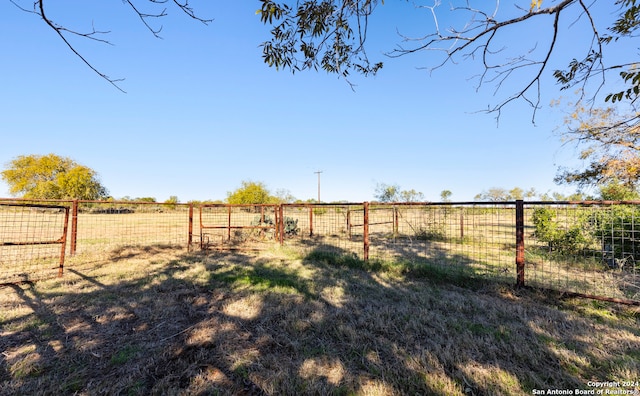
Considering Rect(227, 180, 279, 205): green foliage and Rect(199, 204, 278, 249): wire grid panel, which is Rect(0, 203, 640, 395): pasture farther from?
Rect(227, 180, 279, 205): green foliage

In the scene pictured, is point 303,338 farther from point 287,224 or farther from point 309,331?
point 287,224

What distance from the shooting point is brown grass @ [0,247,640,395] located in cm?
215

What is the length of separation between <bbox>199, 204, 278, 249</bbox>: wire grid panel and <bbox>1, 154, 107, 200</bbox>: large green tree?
1632 inches

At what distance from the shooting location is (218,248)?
27.2 ft

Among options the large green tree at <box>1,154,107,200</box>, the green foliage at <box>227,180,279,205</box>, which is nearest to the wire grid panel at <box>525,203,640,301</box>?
the green foliage at <box>227,180,279,205</box>

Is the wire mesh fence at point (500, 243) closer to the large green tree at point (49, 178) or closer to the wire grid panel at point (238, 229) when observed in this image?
the wire grid panel at point (238, 229)

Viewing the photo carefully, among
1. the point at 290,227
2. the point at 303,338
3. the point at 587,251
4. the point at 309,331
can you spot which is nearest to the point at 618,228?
the point at 587,251

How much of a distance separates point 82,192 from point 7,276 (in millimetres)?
46345

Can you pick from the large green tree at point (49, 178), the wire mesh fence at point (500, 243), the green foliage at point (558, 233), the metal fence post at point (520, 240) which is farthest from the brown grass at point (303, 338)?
the large green tree at point (49, 178)

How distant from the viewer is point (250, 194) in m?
46.0

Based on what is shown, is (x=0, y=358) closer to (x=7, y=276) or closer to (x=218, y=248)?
(x=7, y=276)

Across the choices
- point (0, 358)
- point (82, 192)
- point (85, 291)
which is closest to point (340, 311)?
point (0, 358)

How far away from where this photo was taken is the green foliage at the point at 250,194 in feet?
151

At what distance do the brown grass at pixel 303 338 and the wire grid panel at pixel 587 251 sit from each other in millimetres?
1210
